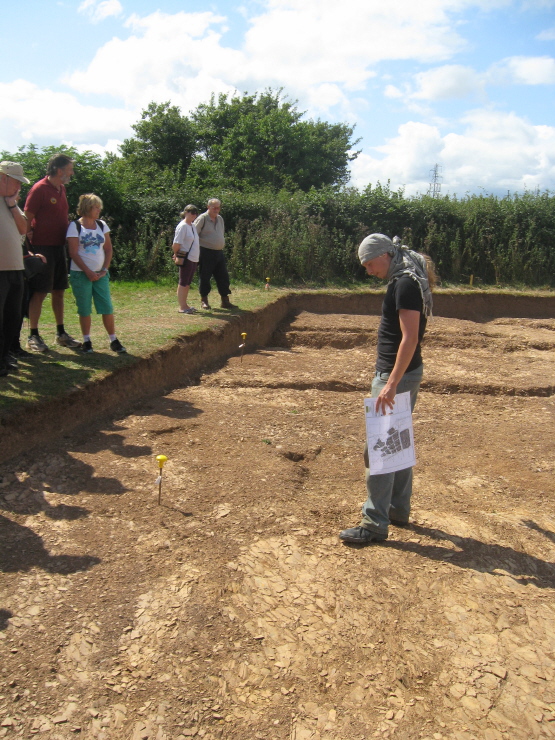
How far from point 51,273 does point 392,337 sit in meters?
4.24

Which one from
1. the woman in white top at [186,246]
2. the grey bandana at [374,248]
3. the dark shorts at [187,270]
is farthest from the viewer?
the dark shorts at [187,270]

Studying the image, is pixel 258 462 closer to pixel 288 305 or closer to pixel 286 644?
pixel 286 644

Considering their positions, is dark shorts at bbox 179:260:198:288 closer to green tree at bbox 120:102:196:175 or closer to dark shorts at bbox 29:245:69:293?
dark shorts at bbox 29:245:69:293

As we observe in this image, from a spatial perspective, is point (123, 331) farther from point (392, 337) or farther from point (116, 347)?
point (392, 337)

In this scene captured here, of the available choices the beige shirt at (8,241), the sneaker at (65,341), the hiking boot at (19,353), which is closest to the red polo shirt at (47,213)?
the beige shirt at (8,241)

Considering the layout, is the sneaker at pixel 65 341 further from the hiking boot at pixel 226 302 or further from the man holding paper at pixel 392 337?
the man holding paper at pixel 392 337

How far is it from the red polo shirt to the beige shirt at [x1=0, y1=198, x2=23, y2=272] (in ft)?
3.03

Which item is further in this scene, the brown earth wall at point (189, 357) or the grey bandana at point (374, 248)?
the brown earth wall at point (189, 357)

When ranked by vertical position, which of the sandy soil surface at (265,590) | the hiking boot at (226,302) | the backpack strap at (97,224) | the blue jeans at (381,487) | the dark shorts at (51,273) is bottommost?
the sandy soil surface at (265,590)

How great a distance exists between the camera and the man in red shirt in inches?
253

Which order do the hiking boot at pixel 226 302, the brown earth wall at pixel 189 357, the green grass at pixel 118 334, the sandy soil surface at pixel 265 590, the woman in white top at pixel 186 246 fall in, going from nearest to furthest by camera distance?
the sandy soil surface at pixel 265 590 < the brown earth wall at pixel 189 357 < the green grass at pixel 118 334 < the woman in white top at pixel 186 246 < the hiking boot at pixel 226 302

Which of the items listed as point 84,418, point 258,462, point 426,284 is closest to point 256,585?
→ point 258,462

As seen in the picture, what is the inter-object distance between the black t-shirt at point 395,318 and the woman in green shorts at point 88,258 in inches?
152

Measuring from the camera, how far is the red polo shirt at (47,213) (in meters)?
6.43
